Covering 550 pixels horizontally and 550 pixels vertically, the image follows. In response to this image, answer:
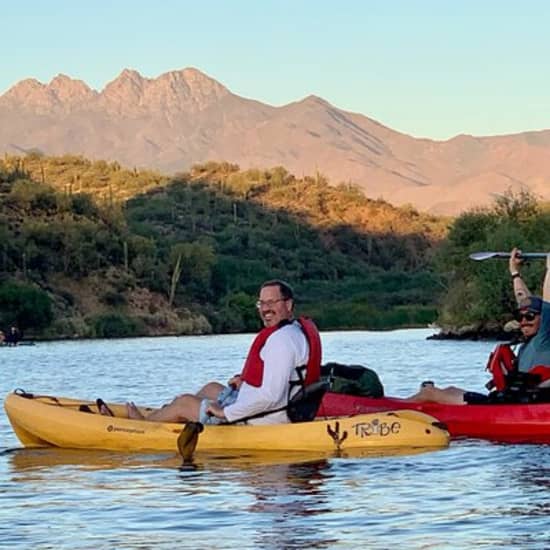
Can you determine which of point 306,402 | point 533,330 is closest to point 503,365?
point 533,330

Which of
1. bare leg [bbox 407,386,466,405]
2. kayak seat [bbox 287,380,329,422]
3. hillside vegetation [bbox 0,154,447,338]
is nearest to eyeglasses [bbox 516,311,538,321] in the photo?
bare leg [bbox 407,386,466,405]

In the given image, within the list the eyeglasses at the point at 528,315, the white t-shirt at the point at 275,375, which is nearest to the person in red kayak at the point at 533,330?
the eyeglasses at the point at 528,315

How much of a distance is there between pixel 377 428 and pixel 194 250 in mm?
69946

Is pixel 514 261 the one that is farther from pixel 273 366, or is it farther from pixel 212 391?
pixel 273 366

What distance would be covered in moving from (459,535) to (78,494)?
11.4ft

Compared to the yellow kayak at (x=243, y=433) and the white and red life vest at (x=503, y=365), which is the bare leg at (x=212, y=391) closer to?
the yellow kayak at (x=243, y=433)

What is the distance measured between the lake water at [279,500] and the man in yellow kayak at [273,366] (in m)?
0.48

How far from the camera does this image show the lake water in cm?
981

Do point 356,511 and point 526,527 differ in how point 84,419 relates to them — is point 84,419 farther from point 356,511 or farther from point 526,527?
point 526,527

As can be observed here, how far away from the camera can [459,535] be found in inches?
384

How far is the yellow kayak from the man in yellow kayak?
0.17 metres

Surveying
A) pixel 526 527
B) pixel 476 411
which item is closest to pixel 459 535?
pixel 526 527

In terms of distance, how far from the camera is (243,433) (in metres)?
13.6

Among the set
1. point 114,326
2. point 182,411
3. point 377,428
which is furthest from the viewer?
point 114,326
